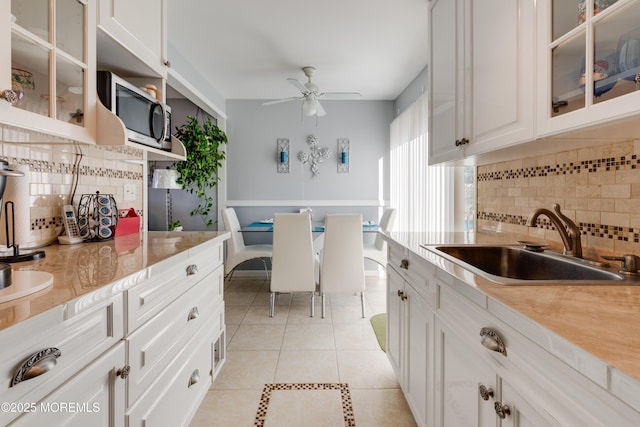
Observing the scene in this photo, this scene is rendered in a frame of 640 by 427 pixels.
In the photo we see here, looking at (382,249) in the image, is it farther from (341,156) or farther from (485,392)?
(485,392)

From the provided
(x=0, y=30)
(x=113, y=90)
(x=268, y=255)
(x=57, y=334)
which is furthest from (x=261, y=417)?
(x=268, y=255)

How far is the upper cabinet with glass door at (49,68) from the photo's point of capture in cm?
97

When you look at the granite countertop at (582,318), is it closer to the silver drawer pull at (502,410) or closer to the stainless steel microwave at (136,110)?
the silver drawer pull at (502,410)

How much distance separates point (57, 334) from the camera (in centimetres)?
68

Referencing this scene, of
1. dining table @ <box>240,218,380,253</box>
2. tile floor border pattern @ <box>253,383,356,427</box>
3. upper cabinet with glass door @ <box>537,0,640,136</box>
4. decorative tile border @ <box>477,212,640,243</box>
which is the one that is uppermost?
upper cabinet with glass door @ <box>537,0,640,136</box>

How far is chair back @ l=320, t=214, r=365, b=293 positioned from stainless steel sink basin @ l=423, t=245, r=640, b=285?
158 centimetres

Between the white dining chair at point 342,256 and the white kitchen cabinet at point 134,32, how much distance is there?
1.89m

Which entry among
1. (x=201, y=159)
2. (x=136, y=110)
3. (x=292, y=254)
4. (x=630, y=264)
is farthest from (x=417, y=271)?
→ (x=201, y=159)

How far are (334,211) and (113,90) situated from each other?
3.51m

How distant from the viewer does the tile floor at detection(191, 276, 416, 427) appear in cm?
170

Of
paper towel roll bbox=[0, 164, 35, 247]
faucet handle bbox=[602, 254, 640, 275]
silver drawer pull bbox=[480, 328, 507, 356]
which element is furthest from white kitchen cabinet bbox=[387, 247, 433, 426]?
paper towel roll bbox=[0, 164, 35, 247]

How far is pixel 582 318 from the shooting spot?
61cm

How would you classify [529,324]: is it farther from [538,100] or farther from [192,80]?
[192,80]

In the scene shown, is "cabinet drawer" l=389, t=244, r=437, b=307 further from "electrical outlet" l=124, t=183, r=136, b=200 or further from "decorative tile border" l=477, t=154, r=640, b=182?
"electrical outlet" l=124, t=183, r=136, b=200
